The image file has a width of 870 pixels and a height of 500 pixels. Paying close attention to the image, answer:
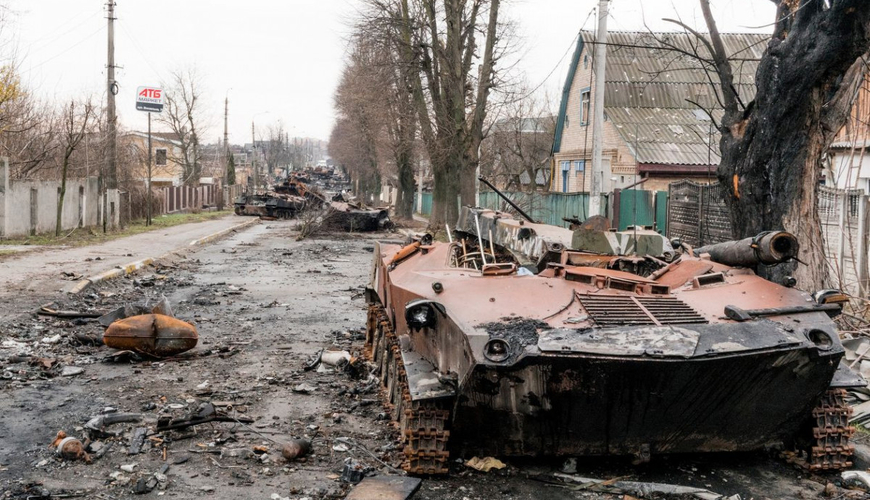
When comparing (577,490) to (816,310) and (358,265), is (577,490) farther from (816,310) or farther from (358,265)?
(358,265)

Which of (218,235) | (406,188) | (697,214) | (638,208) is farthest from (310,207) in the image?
(697,214)

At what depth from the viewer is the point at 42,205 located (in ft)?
78.0

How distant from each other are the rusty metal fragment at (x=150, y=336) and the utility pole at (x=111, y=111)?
61.6 ft

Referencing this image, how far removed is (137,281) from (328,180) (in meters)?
72.9

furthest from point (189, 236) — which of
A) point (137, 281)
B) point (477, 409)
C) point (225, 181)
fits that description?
point (225, 181)

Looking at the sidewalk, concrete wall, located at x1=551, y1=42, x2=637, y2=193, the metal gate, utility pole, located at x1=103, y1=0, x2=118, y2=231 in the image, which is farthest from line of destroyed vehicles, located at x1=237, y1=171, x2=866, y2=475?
concrete wall, located at x1=551, y1=42, x2=637, y2=193

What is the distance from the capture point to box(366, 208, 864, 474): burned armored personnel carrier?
497 cm

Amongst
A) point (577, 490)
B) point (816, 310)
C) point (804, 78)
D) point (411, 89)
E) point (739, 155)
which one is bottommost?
point (577, 490)

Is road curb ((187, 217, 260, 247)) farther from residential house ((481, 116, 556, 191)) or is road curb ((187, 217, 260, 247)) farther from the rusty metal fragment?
the rusty metal fragment

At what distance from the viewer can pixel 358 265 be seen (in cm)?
2023

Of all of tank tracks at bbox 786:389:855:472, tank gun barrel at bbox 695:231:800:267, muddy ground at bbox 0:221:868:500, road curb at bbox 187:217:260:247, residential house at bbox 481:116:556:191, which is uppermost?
residential house at bbox 481:116:556:191

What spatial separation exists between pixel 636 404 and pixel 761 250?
1607 millimetres

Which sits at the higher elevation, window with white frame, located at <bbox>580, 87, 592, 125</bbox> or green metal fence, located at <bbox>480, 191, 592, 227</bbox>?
window with white frame, located at <bbox>580, 87, 592, 125</bbox>

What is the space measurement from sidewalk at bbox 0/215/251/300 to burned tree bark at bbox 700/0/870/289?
9.79 meters
